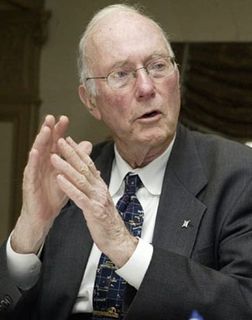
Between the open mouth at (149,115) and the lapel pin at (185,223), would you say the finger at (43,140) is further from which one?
the lapel pin at (185,223)

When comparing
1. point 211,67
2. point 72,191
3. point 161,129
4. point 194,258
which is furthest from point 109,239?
point 211,67

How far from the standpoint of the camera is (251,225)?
1277 mm

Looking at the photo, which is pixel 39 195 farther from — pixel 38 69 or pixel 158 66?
pixel 38 69

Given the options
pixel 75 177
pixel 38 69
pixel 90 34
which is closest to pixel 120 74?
pixel 90 34

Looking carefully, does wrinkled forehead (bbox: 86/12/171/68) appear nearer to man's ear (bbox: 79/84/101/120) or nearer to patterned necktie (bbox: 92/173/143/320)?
man's ear (bbox: 79/84/101/120)

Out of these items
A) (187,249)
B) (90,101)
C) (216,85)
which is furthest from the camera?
(216,85)

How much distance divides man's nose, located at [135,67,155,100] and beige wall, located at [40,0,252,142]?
210 cm

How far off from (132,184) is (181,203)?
162 millimetres

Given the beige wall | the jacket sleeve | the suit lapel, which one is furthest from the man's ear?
the beige wall

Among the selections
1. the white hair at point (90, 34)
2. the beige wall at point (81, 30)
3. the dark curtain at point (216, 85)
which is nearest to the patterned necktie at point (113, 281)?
the white hair at point (90, 34)

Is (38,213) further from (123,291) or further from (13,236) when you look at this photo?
(123,291)

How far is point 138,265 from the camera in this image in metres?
1.20

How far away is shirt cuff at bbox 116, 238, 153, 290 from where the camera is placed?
46.9 inches

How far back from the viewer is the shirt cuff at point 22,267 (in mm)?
1388
